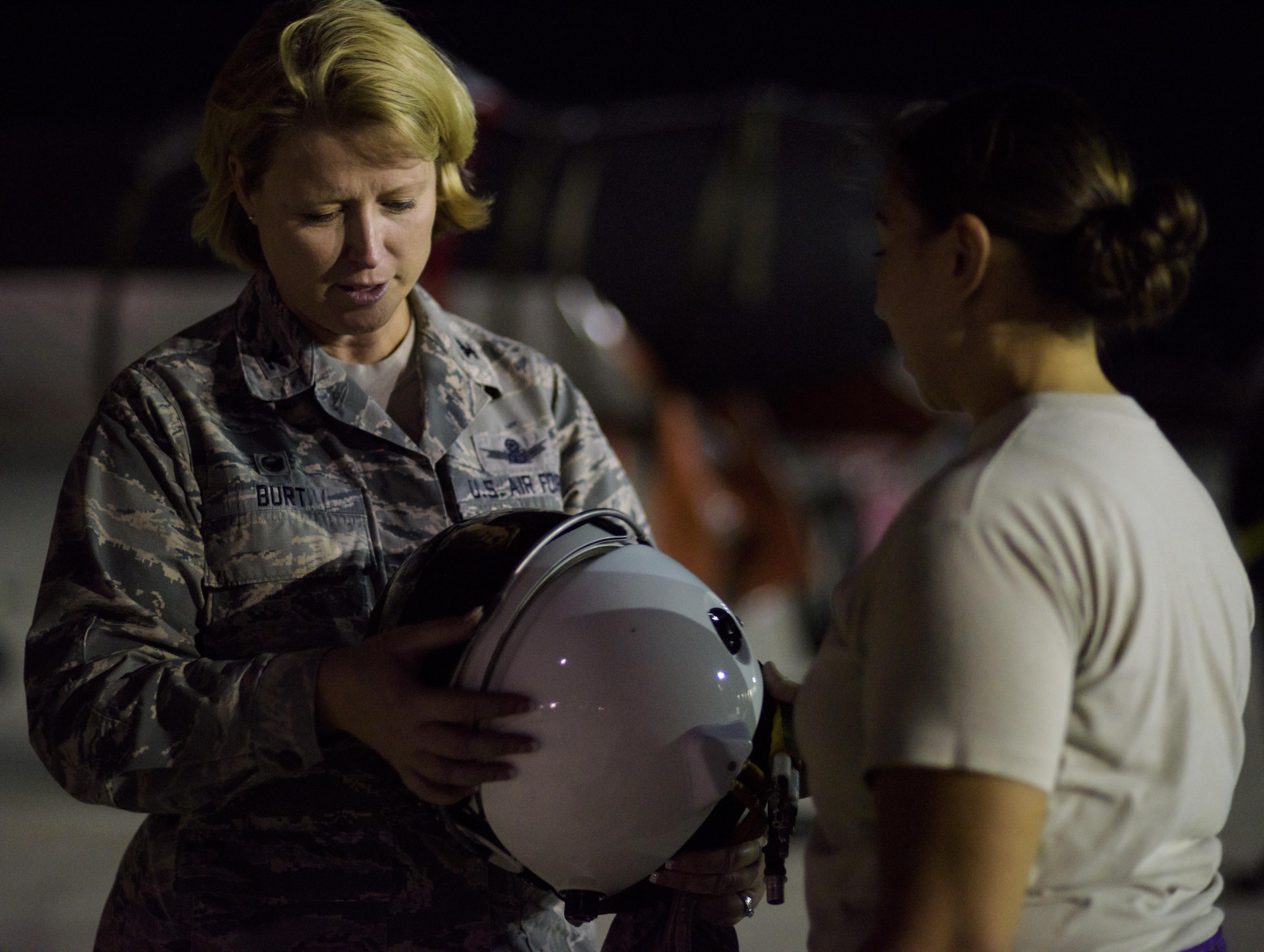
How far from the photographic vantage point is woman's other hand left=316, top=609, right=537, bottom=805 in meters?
1.13

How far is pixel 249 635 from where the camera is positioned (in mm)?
1285

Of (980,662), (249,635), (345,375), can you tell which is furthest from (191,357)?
(980,662)

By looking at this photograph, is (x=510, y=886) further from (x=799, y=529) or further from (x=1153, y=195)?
(x=799, y=529)

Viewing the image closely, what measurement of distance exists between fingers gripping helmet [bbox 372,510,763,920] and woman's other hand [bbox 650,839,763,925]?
0.04 meters

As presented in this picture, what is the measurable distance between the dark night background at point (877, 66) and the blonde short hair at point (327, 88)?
9.45 meters

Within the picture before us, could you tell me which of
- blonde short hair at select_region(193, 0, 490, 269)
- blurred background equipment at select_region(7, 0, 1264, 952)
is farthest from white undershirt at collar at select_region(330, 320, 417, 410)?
blurred background equipment at select_region(7, 0, 1264, 952)

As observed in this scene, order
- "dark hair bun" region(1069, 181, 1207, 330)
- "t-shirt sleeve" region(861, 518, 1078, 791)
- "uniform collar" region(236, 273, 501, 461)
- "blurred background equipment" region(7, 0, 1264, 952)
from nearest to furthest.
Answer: "t-shirt sleeve" region(861, 518, 1078, 791)
"dark hair bun" region(1069, 181, 1207, 330)
"uniform collar" region(236, 273, 501, 461)
"blurred background equipment" region(7, 0, 1264, 952)

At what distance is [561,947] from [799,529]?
10.3 feet

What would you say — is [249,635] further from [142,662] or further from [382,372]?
[382,372]

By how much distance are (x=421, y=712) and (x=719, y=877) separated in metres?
0.38

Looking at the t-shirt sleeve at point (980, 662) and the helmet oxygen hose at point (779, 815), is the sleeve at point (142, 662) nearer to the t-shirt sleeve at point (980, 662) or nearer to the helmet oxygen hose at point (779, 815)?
the helmet oxygen hose at point (779, 815)

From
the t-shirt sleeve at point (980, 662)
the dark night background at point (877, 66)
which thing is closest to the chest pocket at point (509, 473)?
the t-shirt sleeve at point (980, 662)

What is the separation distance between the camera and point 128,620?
1215mm

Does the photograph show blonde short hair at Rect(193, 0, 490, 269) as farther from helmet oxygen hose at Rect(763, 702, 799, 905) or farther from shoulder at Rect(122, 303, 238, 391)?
helmet oxygen hose at Rect(763, 702, 799, 905)
